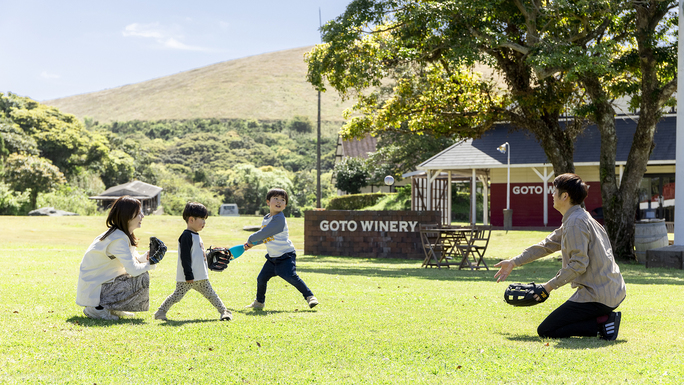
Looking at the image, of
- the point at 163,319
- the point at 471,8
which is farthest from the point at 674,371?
the point at 471,8

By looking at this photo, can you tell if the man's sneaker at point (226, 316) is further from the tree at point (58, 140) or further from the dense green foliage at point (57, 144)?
the tree at point (58, 140)

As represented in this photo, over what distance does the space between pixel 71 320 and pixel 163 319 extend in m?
0.80

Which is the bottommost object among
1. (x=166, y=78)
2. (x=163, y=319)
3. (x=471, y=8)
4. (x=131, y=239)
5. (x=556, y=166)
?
(x=163, y=319)

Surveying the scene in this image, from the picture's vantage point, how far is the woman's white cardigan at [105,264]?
546cm

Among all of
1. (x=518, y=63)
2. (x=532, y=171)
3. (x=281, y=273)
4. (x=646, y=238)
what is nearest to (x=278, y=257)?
(x=281, y=273)

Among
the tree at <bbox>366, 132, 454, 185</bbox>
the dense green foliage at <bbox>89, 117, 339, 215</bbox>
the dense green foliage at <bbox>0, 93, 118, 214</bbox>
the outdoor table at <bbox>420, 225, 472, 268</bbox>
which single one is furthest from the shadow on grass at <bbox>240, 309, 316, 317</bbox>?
the dense green foliage at <bbox>89, 117, 339, 215</bbox>

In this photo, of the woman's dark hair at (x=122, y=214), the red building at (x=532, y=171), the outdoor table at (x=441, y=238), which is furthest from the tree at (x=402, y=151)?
the woman's dark hair at (x=122, y=214)

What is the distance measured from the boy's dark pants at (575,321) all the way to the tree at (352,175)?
38208 millimetres

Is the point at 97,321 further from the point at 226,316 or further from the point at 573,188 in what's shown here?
the point at 573,188

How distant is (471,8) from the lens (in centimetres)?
1355

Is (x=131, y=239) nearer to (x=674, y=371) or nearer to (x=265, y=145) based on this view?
(x=674, y=371)

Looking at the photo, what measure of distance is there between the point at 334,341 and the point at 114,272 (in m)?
2.18

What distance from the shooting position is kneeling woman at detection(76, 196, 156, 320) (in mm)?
5492

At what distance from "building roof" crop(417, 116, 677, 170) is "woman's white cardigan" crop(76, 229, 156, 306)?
22.1m
